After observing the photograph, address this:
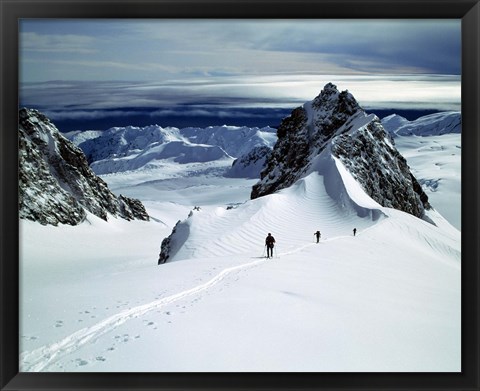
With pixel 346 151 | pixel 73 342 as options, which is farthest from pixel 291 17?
pixel 346 151

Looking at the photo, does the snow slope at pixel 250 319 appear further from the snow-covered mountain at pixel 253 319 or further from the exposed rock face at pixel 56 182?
the exposed rock face at pixel 56 182

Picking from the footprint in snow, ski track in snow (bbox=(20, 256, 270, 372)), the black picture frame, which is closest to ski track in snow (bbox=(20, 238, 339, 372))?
ski track in snow (bbox=(20, 256, 270, 372))

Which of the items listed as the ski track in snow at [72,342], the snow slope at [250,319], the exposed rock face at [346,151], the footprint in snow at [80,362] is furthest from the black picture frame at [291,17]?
the exposed rock face at [346,151]

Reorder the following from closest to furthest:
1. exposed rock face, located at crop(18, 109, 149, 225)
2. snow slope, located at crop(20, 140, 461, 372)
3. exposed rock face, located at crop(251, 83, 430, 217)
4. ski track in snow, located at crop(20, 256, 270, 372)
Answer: ski track in snow, located at crop(20, 256, 270, 372) < snow slope, located at crop(20, 140, 461, 372) < exposed rock face, located at crop(251, 83, 430, 217) < exposed rock face, located at crop(18, 109, 149, 225)

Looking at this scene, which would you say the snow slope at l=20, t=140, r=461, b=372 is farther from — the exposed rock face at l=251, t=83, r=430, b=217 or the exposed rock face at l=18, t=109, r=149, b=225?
the exposed rock face at l=18, t=109, r=149, b=225

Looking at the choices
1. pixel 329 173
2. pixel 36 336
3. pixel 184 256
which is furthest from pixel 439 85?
pixel 329 173

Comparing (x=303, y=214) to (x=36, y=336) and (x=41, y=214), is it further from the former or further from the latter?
(x=41, y=214)
